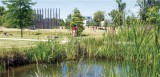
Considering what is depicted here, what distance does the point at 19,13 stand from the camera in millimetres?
33406

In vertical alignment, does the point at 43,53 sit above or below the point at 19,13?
below

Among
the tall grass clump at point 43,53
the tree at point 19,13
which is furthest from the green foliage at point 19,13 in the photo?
the tall grass clump at point 43,53

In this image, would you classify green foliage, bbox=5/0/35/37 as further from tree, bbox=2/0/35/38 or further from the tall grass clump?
the tall grass clump

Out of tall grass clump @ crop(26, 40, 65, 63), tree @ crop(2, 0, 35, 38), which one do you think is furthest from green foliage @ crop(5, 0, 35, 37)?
tall grass clump @ crop(26, 40, 65, 63)

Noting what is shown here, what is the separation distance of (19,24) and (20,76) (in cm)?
2213

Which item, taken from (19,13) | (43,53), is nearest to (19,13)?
(19,13)

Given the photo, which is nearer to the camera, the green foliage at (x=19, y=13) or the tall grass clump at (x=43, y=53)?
the tall grass clump at (x=43, y=53)

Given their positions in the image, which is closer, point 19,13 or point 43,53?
point 43,53

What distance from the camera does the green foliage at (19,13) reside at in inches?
1316

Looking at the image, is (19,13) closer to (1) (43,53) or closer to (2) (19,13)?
(2) (19,13)

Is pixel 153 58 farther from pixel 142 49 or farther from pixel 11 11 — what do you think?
pixel 11 11

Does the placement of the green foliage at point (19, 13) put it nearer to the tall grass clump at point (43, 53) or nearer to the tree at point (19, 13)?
the tree at point (19, 13)

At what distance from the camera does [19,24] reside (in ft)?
111

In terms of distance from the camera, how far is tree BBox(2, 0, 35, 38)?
110ft
